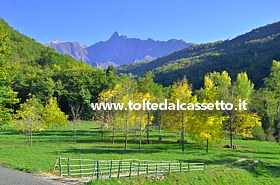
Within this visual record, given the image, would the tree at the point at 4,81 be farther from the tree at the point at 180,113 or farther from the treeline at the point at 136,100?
the tree at the point at 180,113

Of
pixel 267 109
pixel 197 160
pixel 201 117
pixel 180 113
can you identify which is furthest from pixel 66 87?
pixel 197 160

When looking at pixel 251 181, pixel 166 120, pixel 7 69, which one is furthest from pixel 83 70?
pixel 251 181

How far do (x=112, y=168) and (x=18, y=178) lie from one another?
27.1 feet

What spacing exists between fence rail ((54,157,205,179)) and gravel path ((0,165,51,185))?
7.57ft

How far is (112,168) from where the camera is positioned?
89.8ft

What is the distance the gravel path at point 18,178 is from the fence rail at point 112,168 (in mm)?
2308

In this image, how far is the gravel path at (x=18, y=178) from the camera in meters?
20.1

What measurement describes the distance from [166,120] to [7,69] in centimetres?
2525

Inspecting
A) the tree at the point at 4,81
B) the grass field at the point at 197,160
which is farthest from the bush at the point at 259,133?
the tree at the point at 4,81

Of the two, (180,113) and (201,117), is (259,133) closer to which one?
(180,113)

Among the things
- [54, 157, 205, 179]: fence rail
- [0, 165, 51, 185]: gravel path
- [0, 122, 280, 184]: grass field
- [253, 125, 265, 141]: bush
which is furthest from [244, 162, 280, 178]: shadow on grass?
[253, 125, 265, 141]: bush

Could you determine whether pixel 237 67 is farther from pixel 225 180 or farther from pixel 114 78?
pixel 225 180

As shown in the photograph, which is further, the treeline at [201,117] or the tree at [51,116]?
the tree at [51,116]

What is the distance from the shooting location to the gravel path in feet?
66.0
